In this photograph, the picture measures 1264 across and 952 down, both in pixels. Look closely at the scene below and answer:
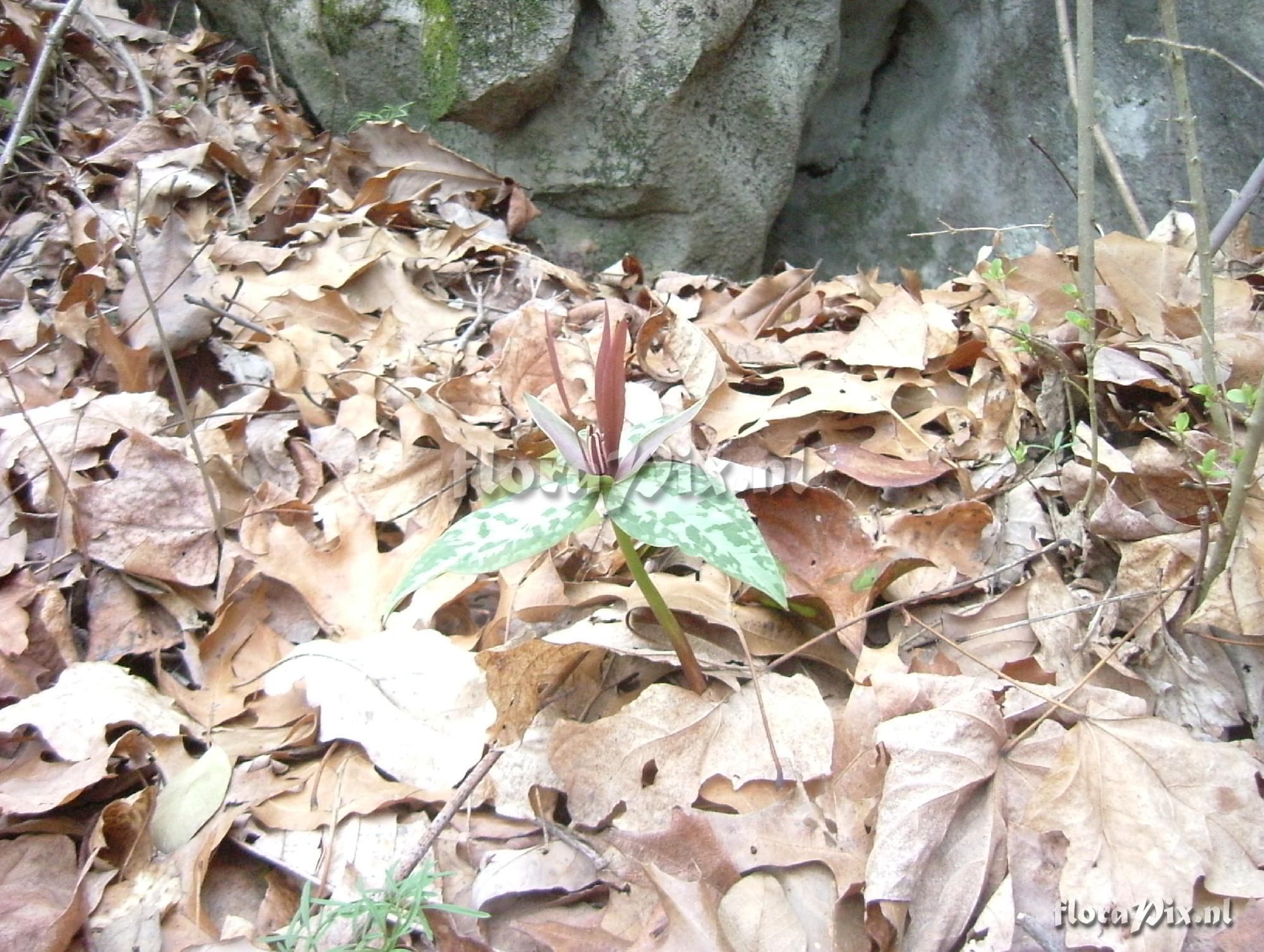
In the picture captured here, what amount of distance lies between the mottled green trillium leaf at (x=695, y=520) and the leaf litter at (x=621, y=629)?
1.09ft

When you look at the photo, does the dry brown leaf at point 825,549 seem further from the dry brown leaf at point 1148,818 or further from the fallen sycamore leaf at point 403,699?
the fallen sycamore leaf at point 403,699

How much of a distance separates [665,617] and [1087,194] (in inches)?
36.8

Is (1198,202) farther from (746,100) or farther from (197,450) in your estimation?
(746,100)

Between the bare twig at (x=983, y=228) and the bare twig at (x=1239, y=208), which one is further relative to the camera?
the bare twig at (x=983, y=228)

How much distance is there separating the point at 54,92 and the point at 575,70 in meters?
1.60

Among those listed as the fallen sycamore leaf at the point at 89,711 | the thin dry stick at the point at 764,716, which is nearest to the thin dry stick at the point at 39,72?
the fallen sycamore leaf at the point at 89,711

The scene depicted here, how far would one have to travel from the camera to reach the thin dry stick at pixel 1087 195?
1312mm

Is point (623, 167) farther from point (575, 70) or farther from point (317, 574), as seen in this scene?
point (317, 574)

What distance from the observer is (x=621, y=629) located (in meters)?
1.30

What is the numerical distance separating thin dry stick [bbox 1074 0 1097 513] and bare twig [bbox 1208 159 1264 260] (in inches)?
8.6

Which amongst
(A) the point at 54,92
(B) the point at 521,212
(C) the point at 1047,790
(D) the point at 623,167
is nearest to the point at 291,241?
(B) the point at 521,212

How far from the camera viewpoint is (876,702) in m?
1.17

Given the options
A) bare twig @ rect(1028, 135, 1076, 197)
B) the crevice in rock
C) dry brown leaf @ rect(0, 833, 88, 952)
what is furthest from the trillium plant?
the crevice in rock

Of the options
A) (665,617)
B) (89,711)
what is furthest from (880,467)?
(89,711)
